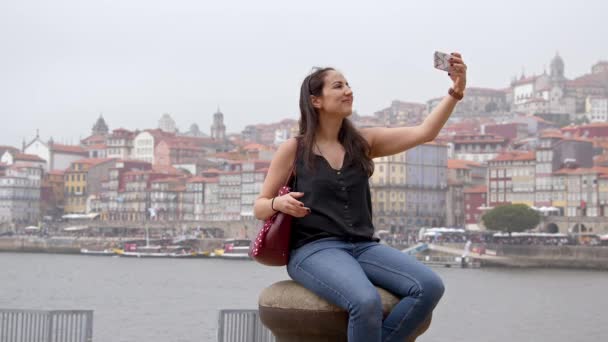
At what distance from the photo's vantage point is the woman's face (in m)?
3.89

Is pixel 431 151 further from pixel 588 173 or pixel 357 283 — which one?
pixel 357 283

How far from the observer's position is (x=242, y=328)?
17.4 feet

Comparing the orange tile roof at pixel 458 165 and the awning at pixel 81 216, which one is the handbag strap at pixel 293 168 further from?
the awning at pixel 81 216

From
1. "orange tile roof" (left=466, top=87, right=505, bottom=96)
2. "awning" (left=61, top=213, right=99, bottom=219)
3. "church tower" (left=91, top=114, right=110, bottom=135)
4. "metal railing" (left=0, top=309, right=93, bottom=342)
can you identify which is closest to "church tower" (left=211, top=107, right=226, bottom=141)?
"church tower" (left=91, top=114, right=110, bottom=135)

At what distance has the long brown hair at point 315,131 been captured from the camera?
3885 millimetres

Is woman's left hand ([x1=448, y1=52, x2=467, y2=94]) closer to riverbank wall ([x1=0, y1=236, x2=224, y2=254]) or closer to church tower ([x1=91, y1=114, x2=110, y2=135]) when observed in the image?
riverbank wall ([x1=0, y1=236, x2=224, y2=254])

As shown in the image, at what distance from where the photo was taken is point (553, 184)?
237 ft

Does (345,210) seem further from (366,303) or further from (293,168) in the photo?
(366,303)

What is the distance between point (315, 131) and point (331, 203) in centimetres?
28

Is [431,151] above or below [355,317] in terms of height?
above

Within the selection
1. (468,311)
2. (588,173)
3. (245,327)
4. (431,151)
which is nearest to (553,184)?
(588,173)

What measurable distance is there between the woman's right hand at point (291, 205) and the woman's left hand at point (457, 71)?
61 cm

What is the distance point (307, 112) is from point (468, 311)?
25.5 metres

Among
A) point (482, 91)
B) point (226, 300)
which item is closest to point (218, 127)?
point (482, 91)
